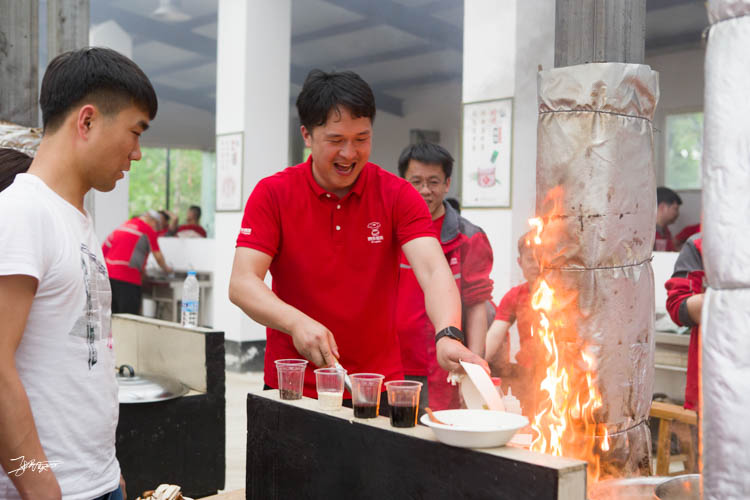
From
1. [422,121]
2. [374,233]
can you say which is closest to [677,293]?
[374,233]

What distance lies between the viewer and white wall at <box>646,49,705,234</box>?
27.6ft

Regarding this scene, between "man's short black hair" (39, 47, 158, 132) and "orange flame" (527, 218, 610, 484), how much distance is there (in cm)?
123

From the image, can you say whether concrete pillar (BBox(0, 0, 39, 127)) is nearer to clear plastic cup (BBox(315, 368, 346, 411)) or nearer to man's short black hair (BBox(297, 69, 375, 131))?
man's short black hair (BBox(297, 69, 375, 131))

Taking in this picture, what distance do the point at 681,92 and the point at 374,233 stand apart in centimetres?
752

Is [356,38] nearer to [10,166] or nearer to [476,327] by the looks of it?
[476,327]

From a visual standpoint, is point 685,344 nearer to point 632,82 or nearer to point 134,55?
point 632,82

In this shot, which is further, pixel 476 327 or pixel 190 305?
pixel 190 305

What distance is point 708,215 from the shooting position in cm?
103

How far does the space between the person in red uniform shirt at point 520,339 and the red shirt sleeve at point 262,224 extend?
1.84 metres

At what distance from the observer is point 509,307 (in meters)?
4.06

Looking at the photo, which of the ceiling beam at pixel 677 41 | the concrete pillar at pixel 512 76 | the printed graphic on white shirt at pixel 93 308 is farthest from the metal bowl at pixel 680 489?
the ceiling beam at pixel 677 41

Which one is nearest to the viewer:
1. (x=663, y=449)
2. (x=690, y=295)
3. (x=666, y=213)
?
(x=690, y=295)

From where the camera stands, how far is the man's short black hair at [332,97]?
2033mm

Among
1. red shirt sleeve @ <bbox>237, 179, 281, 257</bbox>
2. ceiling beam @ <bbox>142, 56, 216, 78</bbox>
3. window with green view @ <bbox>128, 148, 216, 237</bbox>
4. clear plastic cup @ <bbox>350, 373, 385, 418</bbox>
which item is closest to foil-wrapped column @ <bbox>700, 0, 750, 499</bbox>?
clear plastic cup @ <bbox>350, 373, 385, 418</bbox>
